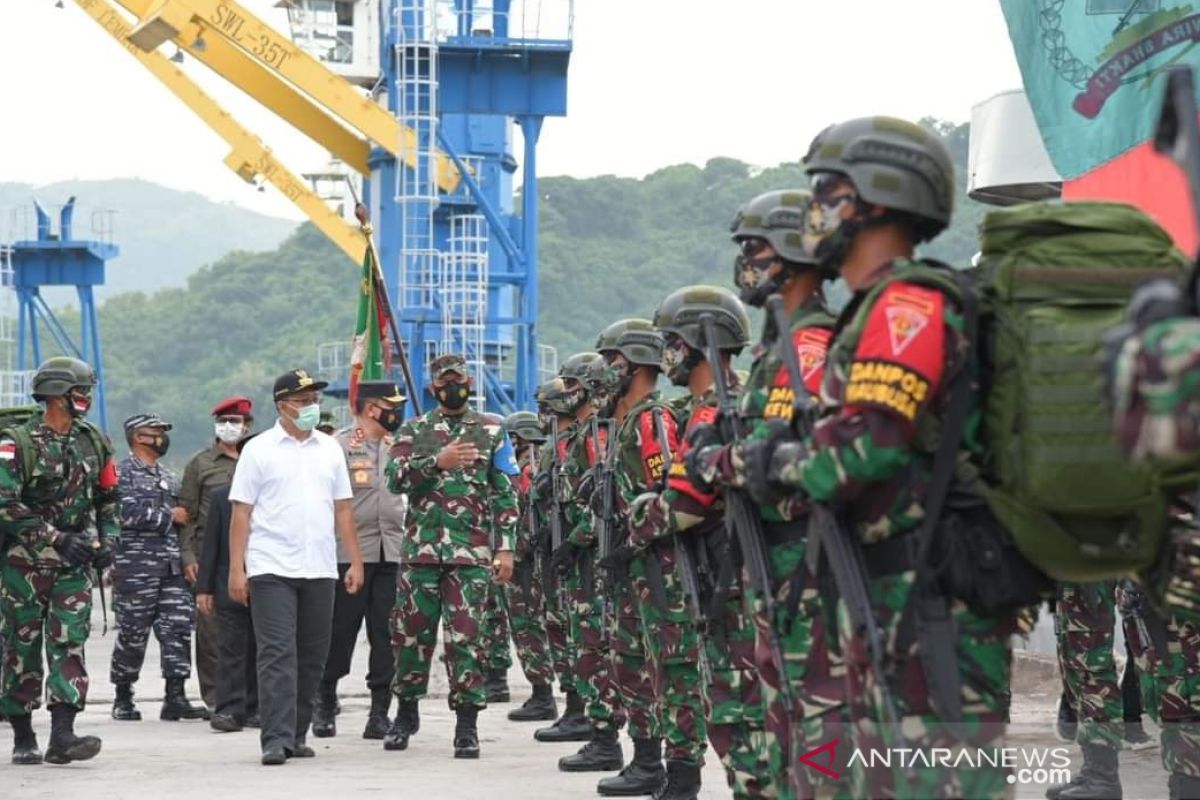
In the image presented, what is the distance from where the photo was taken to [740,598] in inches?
311

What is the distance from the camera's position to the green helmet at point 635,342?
10.2 metres

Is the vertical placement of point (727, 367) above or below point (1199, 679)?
above

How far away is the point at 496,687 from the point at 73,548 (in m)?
5.70

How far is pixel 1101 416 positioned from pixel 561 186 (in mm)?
77058

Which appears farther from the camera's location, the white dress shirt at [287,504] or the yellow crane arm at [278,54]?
the yellow crane arm at [278,54]

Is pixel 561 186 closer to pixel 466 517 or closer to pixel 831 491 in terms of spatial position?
pixel 466 517

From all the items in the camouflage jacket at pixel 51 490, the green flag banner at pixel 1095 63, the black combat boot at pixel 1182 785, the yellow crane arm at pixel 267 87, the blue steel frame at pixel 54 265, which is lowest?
the black combat boot at pixel 1182 785

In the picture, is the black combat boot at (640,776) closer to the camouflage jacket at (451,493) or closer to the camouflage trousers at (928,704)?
the camouflage jacket at (451,493)

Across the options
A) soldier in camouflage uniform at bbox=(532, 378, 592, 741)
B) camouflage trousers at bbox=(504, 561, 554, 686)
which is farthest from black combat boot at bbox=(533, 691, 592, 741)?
camouflage trousers at bbox=(504, 561, 554, 686)

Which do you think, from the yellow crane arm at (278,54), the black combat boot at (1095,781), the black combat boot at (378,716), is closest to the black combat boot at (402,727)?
the black combat boot at (378,716)

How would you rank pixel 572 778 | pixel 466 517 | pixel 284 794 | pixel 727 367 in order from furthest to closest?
pixel 466 517 < pixel 572 778 < pixel 284 794 < pixel 727 367

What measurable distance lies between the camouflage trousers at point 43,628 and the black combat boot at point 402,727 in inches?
73.9

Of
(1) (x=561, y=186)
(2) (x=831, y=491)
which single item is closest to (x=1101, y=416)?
(2) (x=831, y=491)

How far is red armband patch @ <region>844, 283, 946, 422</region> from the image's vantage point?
5.12 m
